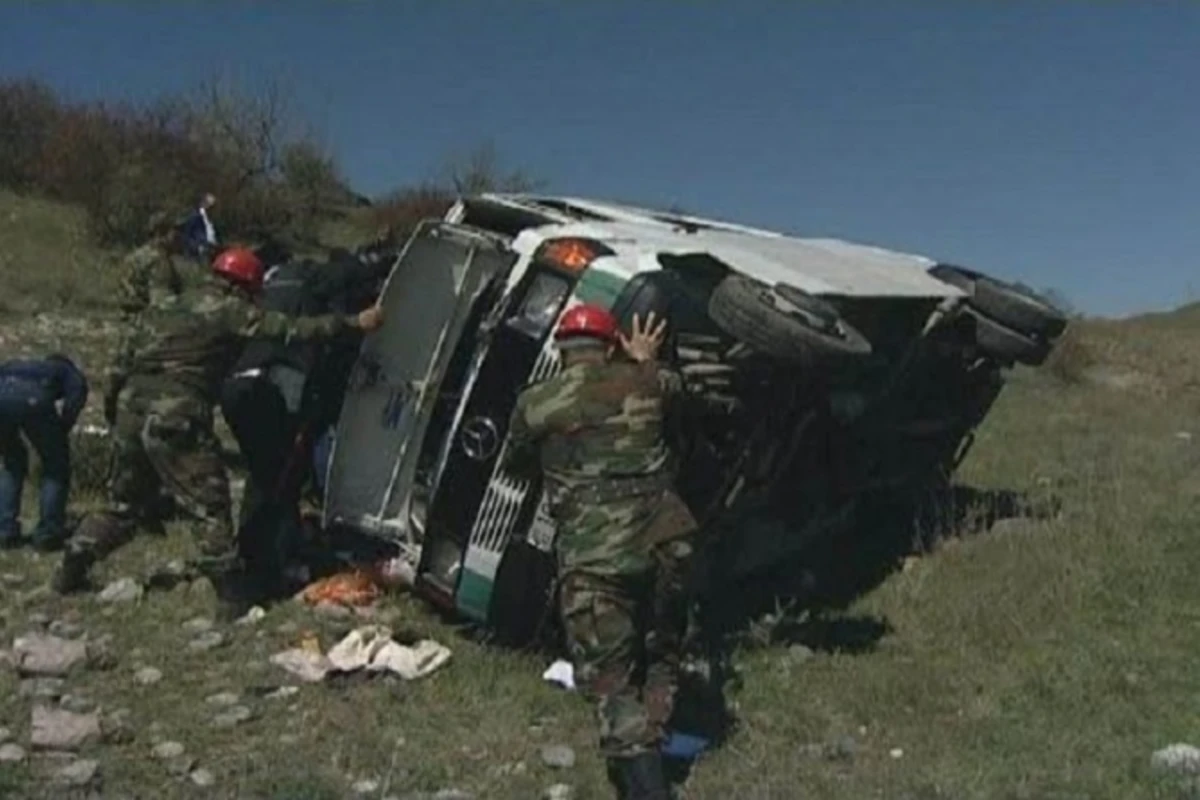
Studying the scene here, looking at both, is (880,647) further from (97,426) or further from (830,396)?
(97,426)

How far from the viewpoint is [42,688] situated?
5352mm

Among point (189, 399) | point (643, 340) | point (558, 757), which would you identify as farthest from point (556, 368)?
point (189, 399)

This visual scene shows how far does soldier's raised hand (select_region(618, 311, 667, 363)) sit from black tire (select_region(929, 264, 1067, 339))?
3.01m

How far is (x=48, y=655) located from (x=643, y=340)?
276cm

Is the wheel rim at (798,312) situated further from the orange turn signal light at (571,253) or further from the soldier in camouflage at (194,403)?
the soldier in camouflage at (194,403)

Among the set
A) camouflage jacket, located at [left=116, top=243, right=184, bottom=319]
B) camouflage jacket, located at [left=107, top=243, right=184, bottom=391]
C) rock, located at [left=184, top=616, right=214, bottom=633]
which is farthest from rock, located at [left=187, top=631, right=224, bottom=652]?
camouflage jacket, located at [left=116, top=243, right=184, bottom=319]

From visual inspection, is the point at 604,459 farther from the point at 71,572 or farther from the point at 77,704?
the point at 71,572

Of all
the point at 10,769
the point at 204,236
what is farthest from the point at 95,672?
the point at 204,236

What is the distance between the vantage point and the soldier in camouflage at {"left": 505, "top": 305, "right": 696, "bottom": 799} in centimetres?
474

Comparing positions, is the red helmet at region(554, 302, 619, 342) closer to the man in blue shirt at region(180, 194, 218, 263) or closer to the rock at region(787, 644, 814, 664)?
the rock at region(787, 644, 814, 664)

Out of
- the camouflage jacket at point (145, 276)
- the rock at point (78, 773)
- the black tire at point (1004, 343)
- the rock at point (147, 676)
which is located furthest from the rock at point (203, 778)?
the black tire at point (1004, 343)

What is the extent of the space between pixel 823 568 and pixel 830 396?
1657 mm

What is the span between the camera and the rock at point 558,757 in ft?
16.0

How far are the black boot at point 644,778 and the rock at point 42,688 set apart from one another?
2.32 meters
